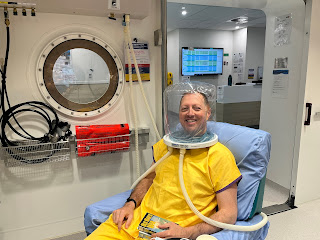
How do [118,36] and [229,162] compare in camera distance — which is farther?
[118,36]

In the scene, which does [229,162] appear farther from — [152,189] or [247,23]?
[247,23]

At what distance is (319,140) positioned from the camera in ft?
7.47

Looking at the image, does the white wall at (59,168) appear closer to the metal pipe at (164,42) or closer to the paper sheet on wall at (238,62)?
the metal pipe at (164,42)

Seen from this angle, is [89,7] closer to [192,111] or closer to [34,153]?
[192,111]

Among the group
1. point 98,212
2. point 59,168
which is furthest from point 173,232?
point 59,168

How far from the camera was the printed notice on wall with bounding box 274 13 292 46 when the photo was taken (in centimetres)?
236

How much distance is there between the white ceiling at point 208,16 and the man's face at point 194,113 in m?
2.84

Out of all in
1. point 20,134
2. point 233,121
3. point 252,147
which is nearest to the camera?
point 252,147

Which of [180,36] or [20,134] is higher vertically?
[180,36]

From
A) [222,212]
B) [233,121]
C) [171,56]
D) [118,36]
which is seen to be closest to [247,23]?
[171,56]

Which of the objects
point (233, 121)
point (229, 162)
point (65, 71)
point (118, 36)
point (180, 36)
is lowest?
point (233, 121)

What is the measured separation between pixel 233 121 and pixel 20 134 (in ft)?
12.9

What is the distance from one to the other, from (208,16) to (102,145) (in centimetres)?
410

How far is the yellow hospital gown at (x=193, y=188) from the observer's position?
1169mm
